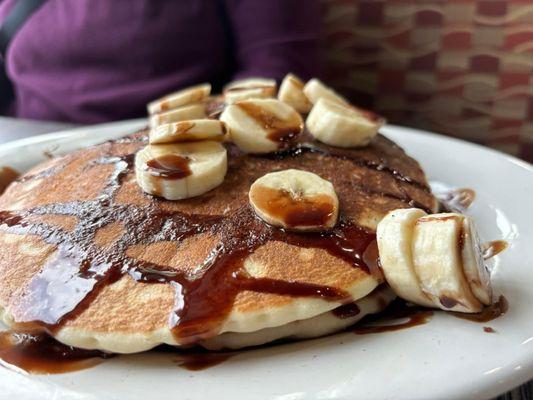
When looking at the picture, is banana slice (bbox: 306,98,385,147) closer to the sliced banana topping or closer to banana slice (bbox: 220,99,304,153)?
banana slice (bbox: 220,99,304,153)

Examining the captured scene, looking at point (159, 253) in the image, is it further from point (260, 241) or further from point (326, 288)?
point (326, 288)

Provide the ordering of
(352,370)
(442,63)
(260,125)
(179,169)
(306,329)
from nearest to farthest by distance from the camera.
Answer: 1. (352,370)
2. (306,329)
3. (179,169)
4. (260,125)
5. (442,63)

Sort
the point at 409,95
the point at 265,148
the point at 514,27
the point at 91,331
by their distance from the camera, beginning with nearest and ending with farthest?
the point at 91,331, the point at 265,148, the point at 514,27, the point at 409,95

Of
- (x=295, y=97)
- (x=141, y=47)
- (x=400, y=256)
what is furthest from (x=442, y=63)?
(x=400, y=256)

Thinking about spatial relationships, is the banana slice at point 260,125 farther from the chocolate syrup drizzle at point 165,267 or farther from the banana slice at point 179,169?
the chocolate syrup drizzle at point 165,267

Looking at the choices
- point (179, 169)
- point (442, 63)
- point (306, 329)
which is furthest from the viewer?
point (442, 63)

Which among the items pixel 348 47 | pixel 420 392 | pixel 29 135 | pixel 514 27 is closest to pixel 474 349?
pixel 420 392

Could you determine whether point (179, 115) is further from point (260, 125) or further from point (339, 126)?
point (339, 126)
